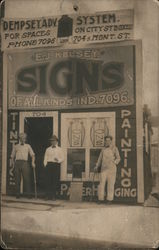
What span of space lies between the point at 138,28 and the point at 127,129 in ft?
1.25

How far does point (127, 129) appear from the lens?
1.37 meters

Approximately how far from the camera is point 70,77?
56.5 inches

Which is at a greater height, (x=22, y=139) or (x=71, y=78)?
(x=71, y=78)

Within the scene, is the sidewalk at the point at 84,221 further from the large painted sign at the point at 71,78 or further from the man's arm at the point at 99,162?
the large painted sign at the point at 71,78

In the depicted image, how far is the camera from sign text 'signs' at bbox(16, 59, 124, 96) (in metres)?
1.40

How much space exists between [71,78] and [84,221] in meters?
0.54

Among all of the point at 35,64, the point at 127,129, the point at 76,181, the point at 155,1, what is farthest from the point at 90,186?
the point at 155,1

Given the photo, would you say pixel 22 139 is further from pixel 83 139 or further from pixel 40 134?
pixel 83 139

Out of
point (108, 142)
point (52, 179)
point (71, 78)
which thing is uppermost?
point (71, 78)

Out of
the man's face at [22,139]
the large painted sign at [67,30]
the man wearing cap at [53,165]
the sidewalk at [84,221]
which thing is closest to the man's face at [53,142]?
Result: the man wearing cap at [53,165]

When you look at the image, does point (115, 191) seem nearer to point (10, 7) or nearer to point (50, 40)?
point (50, 40)

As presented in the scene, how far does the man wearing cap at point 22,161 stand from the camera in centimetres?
145

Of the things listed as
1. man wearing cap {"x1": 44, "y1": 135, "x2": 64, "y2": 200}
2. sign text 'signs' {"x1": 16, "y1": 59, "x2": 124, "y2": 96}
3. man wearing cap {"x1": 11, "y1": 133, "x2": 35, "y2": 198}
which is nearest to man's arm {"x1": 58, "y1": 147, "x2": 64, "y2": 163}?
man wearing cap {"x1": 44, "y1": 135, "x2": 64, "y2": 200}

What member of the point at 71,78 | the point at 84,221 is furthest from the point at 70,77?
the point at 84,221
